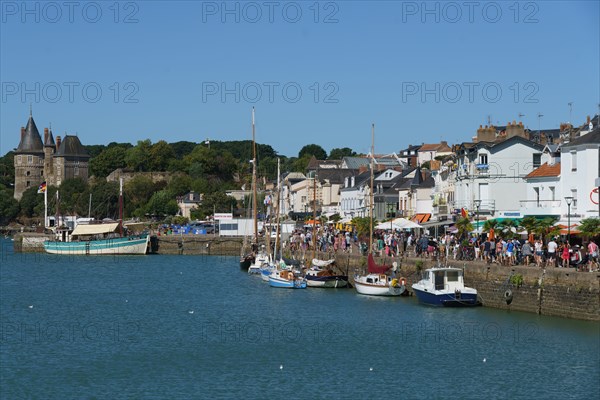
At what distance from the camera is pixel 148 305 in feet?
169

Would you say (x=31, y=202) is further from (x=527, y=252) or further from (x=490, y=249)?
(x=527, y=252)

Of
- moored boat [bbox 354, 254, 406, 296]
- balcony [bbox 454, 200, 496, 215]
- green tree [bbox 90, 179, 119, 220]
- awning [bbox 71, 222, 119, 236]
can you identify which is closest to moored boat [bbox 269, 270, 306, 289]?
moored boat [bbox 354, 254, 406, 296]

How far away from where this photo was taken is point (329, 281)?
186ft

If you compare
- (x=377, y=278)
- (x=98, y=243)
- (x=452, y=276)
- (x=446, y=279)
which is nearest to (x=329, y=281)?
(x=377, y=278)

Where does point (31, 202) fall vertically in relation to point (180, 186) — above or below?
below

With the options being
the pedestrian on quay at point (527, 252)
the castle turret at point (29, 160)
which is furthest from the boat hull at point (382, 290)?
the castle turret at point (29, 160)

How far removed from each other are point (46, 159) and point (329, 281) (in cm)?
13752

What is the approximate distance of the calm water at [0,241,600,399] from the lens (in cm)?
3048

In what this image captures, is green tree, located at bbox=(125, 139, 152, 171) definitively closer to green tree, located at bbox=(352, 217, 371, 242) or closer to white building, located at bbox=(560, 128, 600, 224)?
green tree, located at bbox=(352, 217, 371, 242)

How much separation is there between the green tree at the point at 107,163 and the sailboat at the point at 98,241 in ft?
261

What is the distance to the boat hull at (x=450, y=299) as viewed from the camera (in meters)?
44.3

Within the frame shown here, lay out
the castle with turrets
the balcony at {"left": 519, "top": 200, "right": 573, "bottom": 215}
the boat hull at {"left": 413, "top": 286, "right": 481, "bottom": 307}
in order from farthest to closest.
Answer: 1. the castle with turrets
2. the balcony at {"left": 519, "top": 200, "right": 573, "bottom": 215}
3. the boat hull at {"left": 413, "top": 286, "right": 481, "bottom": 307}

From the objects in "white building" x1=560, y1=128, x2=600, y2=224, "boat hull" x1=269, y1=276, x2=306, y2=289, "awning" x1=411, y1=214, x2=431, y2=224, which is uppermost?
"white building" x1=560, y1=128, x2=600, y2=224

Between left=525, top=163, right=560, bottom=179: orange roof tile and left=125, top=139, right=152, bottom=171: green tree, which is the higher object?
left=125, top=139, right=152, bottom=171: green tree
